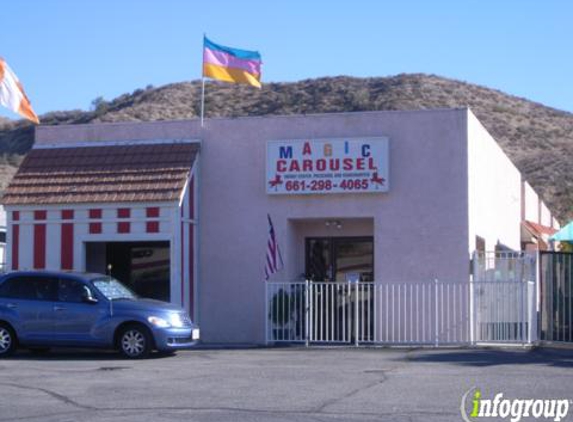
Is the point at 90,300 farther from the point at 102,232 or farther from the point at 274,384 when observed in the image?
the point at 274,384

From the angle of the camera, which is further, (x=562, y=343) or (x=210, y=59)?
(x=210, y=59)

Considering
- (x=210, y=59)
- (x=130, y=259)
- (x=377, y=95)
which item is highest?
(x=377, y=95)

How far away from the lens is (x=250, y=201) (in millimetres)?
21875

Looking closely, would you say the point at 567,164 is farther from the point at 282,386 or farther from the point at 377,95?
the point at 282,386

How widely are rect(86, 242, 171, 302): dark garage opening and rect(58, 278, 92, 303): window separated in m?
4.49

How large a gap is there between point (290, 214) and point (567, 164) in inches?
1361

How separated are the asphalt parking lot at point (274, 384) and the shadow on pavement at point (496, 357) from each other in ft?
0.06

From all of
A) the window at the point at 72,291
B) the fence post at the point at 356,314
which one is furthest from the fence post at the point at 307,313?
the window at the point at 72,291

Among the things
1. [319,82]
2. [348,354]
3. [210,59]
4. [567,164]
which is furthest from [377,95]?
[348,354]

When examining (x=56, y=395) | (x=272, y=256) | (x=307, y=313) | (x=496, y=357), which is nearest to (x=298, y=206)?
(x=272, y=256)

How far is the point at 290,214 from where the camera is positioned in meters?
21.6

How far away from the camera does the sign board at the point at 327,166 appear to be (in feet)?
68.7

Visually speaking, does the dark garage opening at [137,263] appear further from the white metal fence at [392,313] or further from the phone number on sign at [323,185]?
the phone number on sign at [323,185]

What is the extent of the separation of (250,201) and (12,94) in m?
5.59
